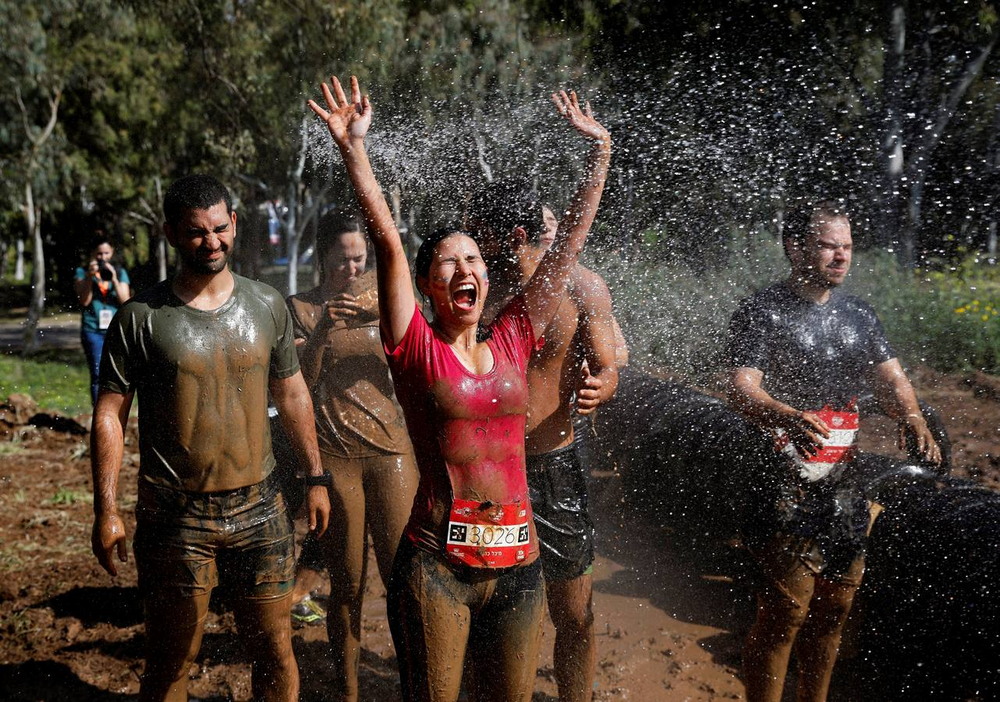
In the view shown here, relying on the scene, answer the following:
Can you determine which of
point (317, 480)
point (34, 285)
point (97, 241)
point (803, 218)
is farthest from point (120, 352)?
point (34, 285)

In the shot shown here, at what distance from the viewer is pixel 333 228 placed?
403cm

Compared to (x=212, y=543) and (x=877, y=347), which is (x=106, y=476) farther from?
(x=877, y=347)

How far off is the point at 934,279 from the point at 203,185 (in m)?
12.7

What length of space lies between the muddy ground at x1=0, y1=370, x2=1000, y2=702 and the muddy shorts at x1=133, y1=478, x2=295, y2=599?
3.67ft

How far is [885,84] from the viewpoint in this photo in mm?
14820

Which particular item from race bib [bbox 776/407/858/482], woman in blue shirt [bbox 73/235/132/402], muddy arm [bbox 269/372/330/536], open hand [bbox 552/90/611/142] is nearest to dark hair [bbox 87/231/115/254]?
woman in blue shirt [bbox 73/235/132/402]

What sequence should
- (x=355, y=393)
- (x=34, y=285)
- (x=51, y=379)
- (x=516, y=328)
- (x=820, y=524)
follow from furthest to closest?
(x=34, y=285), (x=51, y=379), (x=355, y=393), (x=820, y=524), (x=516, y=328)

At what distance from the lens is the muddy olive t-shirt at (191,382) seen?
2.86 m

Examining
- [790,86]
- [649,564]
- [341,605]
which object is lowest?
[649,564]

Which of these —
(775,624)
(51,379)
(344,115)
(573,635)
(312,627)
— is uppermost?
(344,115)

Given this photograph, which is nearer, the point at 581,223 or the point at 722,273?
the point at 581,223

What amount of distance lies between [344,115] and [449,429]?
38.9 inches

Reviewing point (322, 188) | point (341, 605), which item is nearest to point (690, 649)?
point (341, 605)

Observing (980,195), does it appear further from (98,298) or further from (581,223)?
(581,223)
